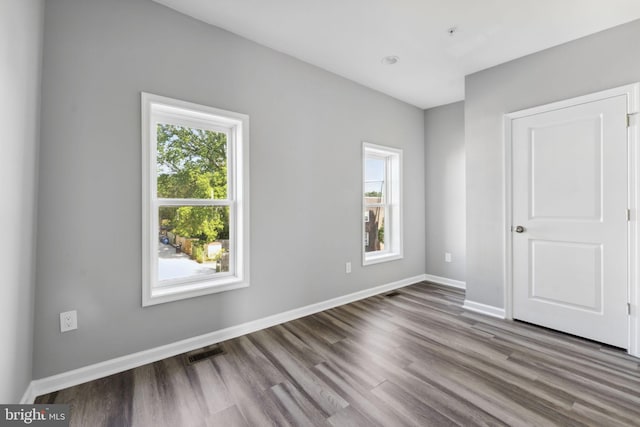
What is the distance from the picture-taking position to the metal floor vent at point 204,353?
215cm

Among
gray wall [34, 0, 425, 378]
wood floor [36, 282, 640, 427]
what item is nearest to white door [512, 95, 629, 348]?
wood floor [36, 282, 640, 427]

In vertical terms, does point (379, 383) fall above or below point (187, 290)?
below

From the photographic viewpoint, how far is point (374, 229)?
4.07m

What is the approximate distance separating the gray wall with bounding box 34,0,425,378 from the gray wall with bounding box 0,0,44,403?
0.12 metres

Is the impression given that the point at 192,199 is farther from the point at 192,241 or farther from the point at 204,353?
the point at 204,353

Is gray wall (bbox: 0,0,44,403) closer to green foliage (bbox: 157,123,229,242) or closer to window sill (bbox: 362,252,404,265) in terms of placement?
green foliage (bbox: 157,123,229,242)

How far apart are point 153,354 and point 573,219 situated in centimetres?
373

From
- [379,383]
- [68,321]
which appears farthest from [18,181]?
[379,383]

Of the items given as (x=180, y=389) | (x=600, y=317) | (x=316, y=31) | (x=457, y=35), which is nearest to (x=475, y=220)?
(x=600, y=317)

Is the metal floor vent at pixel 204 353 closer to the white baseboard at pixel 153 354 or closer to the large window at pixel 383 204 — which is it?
the white baseboard at pixel 153 354

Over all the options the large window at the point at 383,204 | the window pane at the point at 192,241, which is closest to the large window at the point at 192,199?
the window pane at the point at 192,241

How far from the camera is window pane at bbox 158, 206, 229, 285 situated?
2.31 metres

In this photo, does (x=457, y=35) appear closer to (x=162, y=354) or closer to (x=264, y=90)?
(x=264, y=90)

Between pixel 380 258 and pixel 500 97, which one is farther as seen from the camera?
pixel 380 258
